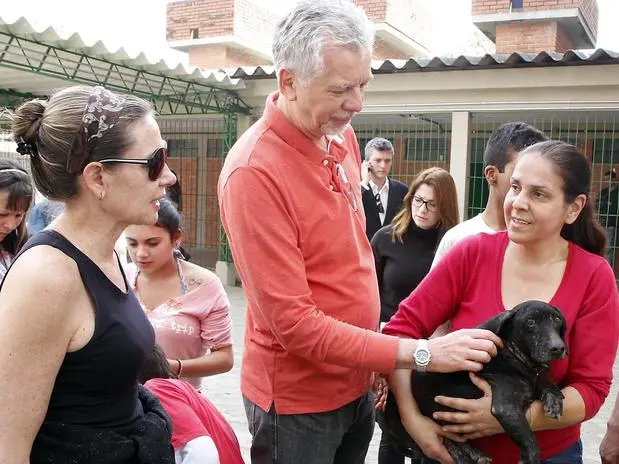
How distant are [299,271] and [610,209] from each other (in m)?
9.86

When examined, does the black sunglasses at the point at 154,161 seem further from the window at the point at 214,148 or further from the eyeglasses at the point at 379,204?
the window at the point at 214,148

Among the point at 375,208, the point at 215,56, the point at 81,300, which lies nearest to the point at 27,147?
the point at 81,300

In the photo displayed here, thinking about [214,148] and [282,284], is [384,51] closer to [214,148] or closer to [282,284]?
[214,148]

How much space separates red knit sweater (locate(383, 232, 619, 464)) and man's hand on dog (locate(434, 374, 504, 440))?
0.36ft

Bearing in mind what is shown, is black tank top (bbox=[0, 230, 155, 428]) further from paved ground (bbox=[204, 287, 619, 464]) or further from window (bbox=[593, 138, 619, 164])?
window (bbox=[593, 138, 619, 164])

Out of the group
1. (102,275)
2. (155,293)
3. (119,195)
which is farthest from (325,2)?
(155,293)

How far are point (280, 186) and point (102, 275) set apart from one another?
575 millimetres

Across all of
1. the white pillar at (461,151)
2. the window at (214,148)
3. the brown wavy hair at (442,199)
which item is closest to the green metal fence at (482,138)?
the white pillar at (461,151)

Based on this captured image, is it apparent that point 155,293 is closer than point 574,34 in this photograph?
Answer: Yes

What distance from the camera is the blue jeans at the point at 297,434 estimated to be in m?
1.97

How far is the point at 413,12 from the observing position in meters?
25.6

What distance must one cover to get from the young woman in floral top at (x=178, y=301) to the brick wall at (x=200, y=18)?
22.2 meters

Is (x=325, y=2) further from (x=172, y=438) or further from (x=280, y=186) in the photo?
(x=172, y=438)

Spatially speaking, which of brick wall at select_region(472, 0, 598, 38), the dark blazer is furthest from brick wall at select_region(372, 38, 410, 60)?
the dark blazer
